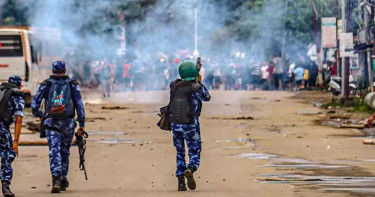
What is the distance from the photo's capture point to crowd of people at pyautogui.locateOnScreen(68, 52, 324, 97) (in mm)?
56344

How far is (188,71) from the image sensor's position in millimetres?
14336

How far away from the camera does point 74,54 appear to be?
55.3 m

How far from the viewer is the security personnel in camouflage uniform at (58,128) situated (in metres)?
14.0

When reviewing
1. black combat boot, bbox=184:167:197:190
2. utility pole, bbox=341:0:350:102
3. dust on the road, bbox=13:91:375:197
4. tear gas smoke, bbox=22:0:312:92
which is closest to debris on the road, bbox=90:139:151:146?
dust on the road, bbox=13:91:375:197

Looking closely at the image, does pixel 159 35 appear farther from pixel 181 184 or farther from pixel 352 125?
pixel 181 184

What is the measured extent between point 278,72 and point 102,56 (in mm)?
9911

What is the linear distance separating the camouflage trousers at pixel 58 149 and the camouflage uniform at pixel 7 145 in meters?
0.53

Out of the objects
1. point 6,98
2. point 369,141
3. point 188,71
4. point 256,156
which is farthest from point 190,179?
point 369,141

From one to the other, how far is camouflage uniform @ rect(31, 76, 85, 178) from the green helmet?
1343 mm

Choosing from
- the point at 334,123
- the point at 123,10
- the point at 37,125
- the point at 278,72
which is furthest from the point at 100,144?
the point at 278,72

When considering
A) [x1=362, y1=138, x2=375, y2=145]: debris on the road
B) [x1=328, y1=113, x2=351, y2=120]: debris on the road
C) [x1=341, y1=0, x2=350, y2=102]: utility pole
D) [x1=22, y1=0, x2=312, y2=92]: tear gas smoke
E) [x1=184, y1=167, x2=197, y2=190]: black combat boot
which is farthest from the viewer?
[x1=22, y1=0, x2=312, y2=92]: tear gas smoke

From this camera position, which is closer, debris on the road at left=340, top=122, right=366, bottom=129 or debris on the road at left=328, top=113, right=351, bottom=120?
debris on the road at left=340, top=122, right=366, bottom=129

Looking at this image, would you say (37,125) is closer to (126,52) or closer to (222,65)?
(126,52)

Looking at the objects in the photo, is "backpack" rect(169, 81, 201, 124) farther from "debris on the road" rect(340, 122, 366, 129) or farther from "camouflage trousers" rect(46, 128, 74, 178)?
"debris on the road" rect(340, 122, 366, 129)
